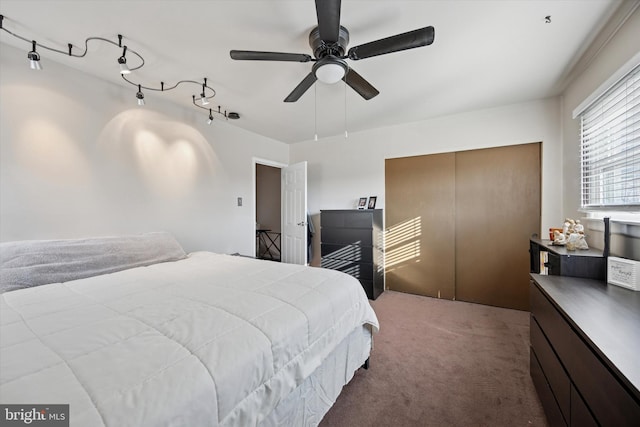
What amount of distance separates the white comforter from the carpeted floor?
474mm

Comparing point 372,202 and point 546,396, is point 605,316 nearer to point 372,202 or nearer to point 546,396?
point 546,396

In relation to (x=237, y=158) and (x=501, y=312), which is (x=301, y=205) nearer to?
(x=237, y=158)

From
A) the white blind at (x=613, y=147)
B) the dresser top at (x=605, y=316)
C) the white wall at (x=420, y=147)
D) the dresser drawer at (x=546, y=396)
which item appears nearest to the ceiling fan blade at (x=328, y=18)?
the dresser top at (x=605, y=316)

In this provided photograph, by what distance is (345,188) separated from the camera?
4.12 m

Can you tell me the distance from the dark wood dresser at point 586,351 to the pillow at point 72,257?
9.00 ft

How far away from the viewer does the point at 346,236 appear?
11.9 feet

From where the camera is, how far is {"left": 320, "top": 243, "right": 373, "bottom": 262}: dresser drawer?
3.47 metres

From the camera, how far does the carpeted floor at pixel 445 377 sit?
4.83 feet

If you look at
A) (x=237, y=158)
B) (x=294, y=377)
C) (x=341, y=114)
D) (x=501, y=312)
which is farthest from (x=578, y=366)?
(x=237, y=158)

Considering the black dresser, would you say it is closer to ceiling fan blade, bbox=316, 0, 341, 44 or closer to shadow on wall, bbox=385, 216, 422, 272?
shadow on wall, bbox=385, 216, 422, 272

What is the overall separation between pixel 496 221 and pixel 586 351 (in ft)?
8.30

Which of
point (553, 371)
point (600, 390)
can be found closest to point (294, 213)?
point (553, 371)

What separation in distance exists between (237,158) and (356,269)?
2369 millimetres

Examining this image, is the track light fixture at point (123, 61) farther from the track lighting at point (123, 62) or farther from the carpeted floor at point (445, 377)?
the carpeted floor at point (445, 377)
